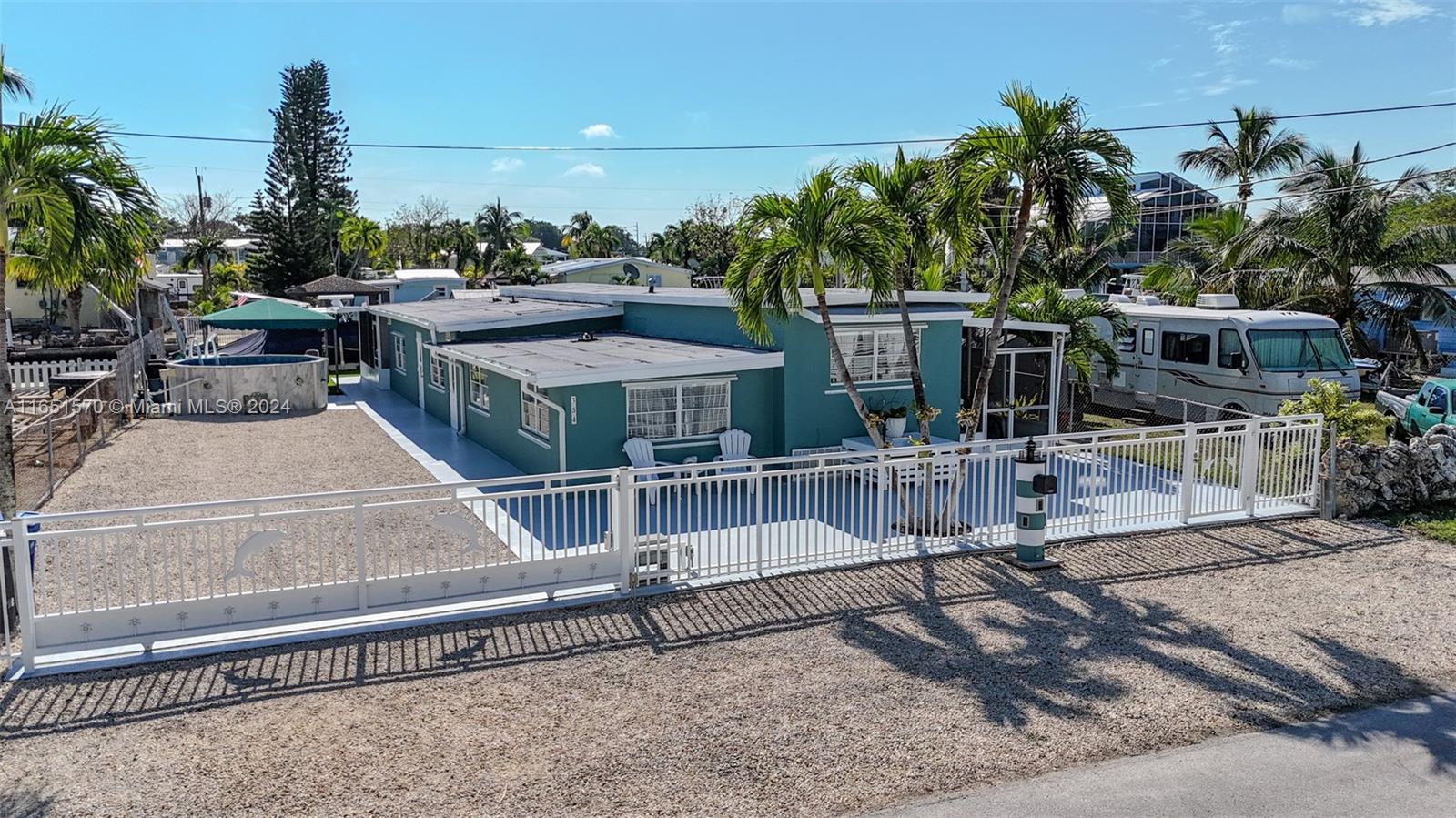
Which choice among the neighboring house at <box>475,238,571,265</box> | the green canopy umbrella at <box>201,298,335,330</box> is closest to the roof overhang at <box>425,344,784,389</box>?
the green canopy umbrella at <box>201,298,335,330</box>

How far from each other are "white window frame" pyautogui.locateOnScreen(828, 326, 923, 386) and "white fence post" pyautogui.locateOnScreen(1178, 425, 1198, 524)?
467 centimetres

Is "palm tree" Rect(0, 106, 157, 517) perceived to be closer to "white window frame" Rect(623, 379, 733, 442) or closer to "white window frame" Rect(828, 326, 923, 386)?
"white window frame" Rect(623, 379, 733, 442)

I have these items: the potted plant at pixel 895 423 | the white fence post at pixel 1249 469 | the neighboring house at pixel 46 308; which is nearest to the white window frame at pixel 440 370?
the potted plant at pixel 895 423

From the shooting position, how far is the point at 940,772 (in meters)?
5.79

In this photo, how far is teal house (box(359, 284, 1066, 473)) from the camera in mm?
13547

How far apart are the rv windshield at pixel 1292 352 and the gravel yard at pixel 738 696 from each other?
9.40 meters

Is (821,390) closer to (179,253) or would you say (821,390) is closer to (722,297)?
(722,297)

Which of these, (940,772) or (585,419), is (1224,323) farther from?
(940,772)

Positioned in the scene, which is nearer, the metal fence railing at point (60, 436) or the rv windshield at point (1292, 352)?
the metal fence railing at point (60, 436)

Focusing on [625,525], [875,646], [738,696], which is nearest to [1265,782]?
[875,646]

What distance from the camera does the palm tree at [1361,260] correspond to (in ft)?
70.2

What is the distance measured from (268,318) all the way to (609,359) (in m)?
13.4

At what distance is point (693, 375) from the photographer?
45.7 feet

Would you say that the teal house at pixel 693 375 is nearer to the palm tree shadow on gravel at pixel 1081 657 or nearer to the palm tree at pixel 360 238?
the palm tree shadow on gravel at pixel 1081 657
